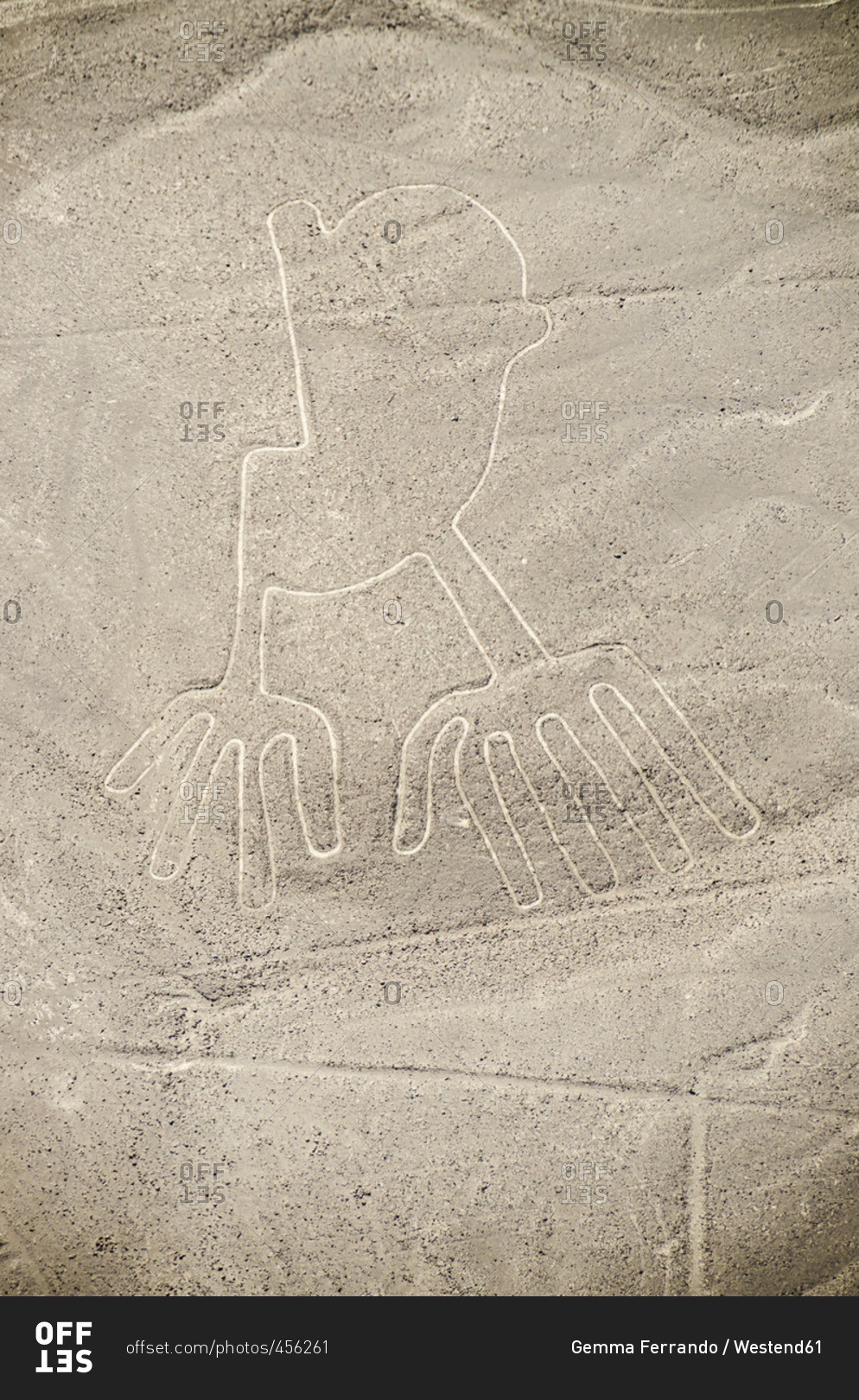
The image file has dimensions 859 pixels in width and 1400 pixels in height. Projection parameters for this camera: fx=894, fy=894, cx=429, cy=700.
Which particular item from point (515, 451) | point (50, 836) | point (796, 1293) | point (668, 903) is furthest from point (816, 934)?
point (50, 836)

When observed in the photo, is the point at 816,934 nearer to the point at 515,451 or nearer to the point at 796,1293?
the point at 796,1293

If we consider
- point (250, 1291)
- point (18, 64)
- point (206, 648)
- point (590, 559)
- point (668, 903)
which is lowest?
point (250, 1291)
